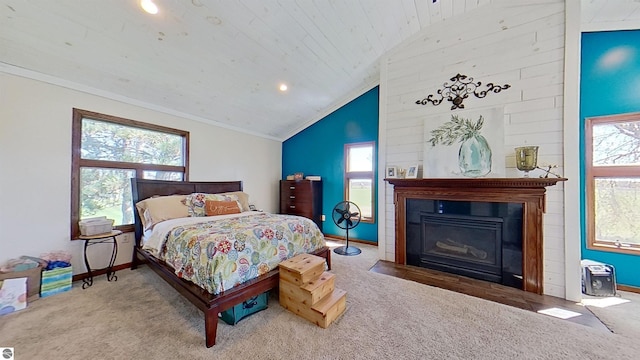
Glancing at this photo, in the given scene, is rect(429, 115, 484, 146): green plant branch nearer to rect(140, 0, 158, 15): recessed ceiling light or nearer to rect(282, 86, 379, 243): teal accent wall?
Result: rect(282, 86, 379, 243): teal accent wall

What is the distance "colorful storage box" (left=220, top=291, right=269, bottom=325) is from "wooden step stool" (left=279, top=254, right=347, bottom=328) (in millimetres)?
184

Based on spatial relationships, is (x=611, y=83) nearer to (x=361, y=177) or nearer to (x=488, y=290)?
(x=488, y=290)

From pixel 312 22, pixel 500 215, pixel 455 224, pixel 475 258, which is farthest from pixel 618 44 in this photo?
pixel 312 22

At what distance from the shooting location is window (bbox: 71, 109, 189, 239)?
2688 mm

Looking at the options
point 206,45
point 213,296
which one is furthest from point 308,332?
point 206,45

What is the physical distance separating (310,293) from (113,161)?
3161mm

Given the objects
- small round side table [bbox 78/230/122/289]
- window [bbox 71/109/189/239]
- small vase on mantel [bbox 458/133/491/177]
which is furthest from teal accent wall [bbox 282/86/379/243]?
small round side table [bbox 78/230/122/289]

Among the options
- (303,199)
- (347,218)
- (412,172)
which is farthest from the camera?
(303,199)

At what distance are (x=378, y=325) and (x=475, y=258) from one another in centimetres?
172

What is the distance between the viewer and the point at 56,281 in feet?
7.61

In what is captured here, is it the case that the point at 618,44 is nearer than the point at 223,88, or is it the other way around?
the point at 618,44

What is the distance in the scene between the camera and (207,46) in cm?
254

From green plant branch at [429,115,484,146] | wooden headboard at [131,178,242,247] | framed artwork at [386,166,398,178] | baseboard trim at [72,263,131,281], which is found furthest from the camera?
framed artwork at [386,166,398,178]

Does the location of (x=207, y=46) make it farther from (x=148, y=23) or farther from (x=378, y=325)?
(x=378, y=325)
